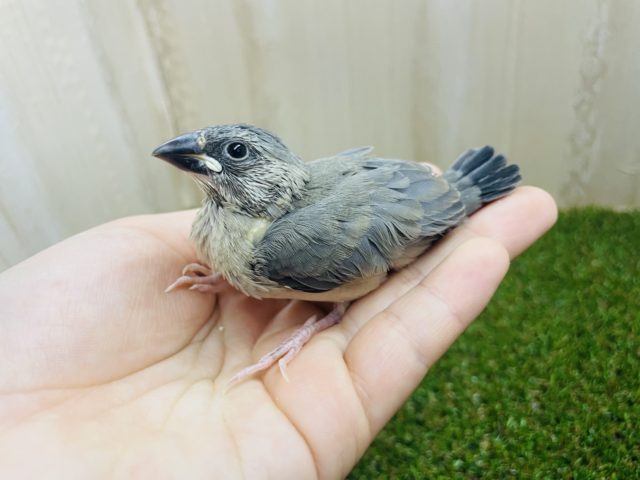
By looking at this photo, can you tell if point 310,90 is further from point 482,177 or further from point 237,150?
point 237,150

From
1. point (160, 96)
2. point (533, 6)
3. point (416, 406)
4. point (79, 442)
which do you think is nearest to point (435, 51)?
point (533, 6)

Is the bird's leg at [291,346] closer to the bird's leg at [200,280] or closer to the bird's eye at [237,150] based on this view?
the bird's leg at [200,280]

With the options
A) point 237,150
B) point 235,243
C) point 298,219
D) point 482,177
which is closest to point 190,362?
point 235,243

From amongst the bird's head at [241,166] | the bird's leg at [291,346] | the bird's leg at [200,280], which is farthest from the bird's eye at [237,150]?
the bird's leg at [291,346]

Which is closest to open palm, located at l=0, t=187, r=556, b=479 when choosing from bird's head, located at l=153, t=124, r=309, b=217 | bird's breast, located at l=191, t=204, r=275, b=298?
bird's breast, located at l=191, t=204, r=275, b=298

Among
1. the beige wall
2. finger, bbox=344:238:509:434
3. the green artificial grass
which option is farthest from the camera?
the beige wall

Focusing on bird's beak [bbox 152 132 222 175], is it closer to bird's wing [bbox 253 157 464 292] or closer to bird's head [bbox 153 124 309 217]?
bird's head [bbox 153 124 309 217]
